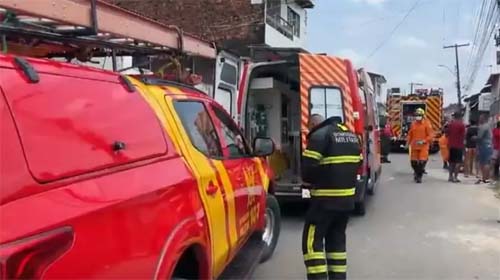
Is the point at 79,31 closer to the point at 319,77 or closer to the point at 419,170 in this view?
the point at 319,77

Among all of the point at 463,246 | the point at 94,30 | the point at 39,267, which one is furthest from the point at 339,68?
the point at 39,267

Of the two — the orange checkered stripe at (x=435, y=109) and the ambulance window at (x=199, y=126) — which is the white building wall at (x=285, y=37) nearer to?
the orange checkered stripe at (x=435, y=109)

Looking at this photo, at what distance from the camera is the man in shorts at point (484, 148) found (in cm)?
1477

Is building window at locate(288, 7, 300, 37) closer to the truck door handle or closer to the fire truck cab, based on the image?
the fire truck cab

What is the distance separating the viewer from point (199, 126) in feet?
14.4

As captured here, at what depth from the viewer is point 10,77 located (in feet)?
7.96

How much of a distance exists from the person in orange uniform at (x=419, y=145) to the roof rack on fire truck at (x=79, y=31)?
35.9ft

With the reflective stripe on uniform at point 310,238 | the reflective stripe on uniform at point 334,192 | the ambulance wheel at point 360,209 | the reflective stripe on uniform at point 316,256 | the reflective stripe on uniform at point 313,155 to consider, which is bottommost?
the ambulance wheel at point 360,209

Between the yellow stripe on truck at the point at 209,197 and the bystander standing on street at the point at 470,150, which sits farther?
the bystander standing on street at the point at 470,150

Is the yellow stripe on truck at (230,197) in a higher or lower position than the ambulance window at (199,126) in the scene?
lower

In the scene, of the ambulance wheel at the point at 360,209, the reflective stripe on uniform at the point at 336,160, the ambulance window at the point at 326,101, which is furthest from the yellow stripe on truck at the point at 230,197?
the ambulance wheel at the point at 360,209

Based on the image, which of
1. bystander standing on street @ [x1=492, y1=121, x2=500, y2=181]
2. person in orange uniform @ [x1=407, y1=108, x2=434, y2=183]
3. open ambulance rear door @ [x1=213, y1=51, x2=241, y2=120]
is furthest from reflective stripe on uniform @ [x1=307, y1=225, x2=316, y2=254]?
bystander standing on street @ [x1=492, y1=121, x2=500, y2=181]

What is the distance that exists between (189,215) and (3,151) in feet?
4.55

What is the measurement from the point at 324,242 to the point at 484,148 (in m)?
10.6
